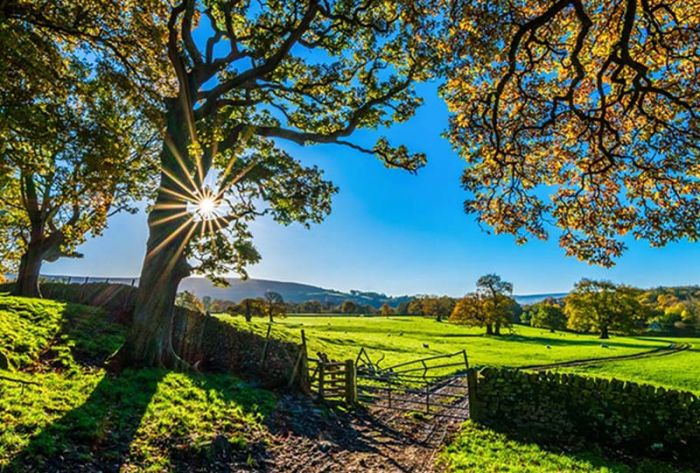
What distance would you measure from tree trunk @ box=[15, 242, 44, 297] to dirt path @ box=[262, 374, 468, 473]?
20.1 metres

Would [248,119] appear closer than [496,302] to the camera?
Yes

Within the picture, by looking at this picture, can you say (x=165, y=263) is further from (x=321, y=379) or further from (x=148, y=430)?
(x=321, y=379)

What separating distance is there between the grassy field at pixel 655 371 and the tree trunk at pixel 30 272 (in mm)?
35584

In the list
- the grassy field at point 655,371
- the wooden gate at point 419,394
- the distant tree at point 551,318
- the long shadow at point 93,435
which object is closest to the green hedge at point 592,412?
the wooden gate at point 419,394

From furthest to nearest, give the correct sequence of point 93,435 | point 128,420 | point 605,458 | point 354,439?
1. point 354,439
2. point 605,458
3. point 128,420
4. point 93,435

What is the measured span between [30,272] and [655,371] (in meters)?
45.0

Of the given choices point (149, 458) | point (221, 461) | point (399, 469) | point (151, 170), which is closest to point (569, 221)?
point (399, 469)

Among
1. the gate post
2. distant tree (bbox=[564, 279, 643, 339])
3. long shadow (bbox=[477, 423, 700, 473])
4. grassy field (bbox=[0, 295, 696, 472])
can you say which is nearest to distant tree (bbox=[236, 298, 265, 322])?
grassy field (bbox=[0, 295, 696, 472])

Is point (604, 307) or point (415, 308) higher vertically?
point (604, 307)

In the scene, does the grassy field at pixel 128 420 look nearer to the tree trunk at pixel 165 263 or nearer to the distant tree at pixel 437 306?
the tree trunk at pixel 165 263

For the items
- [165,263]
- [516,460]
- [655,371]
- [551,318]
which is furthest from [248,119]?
[551,318]

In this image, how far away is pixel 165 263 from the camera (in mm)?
11633

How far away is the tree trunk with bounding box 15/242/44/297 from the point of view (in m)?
21.5

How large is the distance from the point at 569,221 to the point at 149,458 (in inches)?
442
